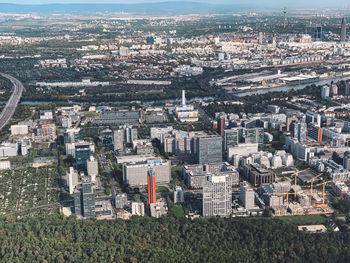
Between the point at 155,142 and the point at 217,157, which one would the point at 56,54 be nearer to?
the point at 155,142

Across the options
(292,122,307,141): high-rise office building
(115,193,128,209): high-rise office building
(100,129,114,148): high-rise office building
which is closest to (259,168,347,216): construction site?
(292,122,307,141): high-rise office building

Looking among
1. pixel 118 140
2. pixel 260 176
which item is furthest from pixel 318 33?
pixel 260 176

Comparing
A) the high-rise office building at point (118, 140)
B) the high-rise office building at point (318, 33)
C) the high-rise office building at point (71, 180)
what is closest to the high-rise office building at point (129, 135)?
the high-rise office building at point (118, 140)

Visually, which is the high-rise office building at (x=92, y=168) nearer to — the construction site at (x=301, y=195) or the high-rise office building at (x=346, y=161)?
the construction site at (x=301, y=195)

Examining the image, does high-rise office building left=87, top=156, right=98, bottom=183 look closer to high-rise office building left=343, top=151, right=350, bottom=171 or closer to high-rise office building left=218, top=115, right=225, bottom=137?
high-rise office building left=218, top=115, right=225, bottom=137

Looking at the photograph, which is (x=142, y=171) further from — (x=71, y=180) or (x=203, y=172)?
(x=71, y=180)
